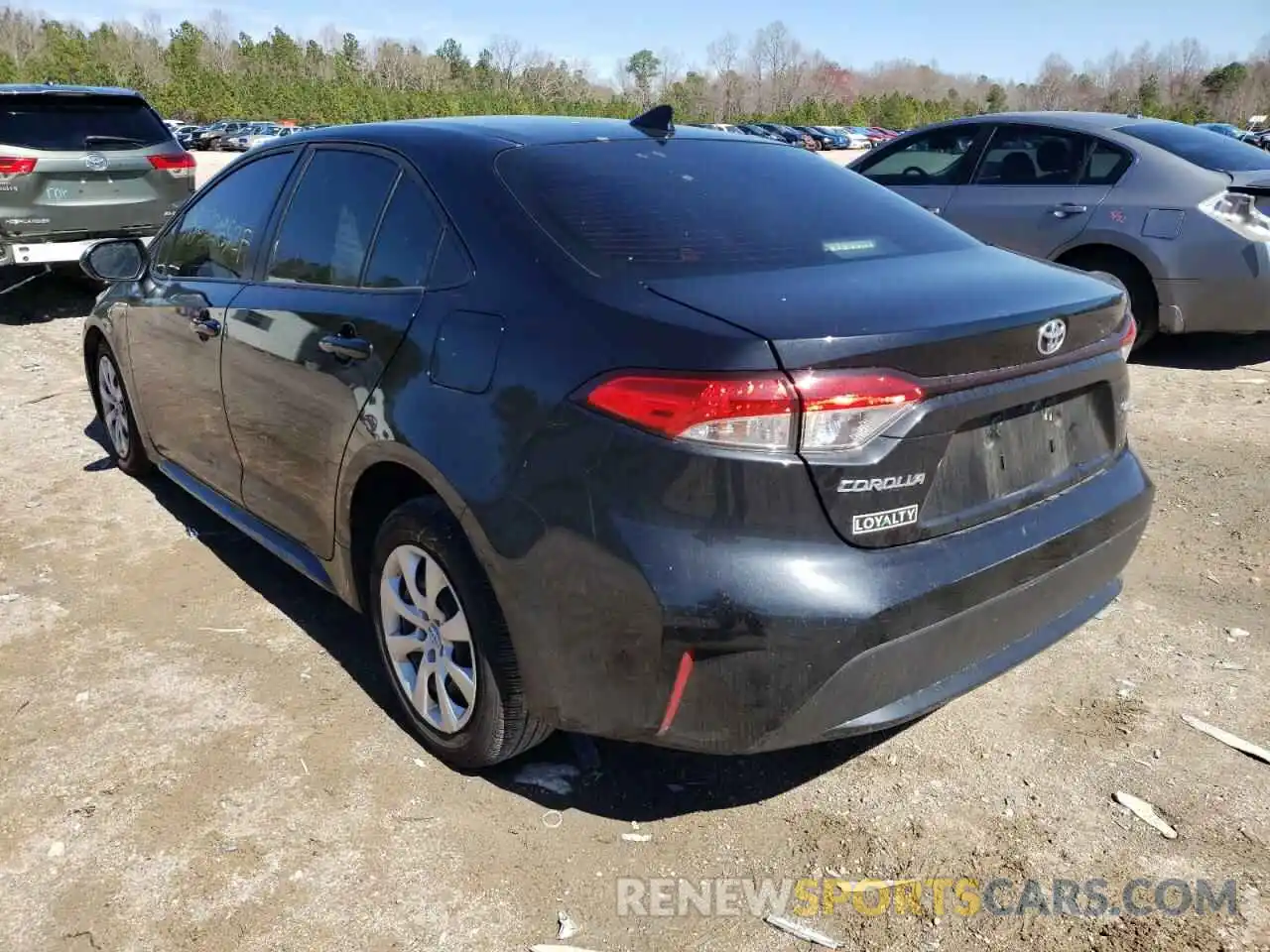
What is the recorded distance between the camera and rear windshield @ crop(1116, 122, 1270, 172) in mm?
6527

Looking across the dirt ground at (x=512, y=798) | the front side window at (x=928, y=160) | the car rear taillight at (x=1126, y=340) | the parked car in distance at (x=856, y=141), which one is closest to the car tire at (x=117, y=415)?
the dirt ground at (x=512, y=798)

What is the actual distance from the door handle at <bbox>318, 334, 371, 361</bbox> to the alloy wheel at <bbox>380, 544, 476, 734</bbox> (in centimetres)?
53

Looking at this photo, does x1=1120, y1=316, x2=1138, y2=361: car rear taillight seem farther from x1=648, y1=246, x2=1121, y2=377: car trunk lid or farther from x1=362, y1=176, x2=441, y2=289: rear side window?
x1=362, y1=176, x2=441, y2=289: rear side window

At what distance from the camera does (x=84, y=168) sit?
28.2 feet

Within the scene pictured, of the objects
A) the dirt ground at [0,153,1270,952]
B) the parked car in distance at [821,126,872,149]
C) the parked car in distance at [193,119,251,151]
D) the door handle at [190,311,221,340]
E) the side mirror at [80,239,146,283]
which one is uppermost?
the side mirror at [80,239,146,283]

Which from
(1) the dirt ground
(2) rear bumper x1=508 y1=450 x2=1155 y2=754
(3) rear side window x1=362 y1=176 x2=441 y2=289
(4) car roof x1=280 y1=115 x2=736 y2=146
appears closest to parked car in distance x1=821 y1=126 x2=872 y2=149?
(4) car roof x1=280 y1=115 x2=736 y2=146

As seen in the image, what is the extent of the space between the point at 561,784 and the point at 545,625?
2.25 feet

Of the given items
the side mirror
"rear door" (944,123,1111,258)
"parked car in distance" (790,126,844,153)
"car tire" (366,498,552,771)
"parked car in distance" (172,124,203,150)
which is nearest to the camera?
"car tire" (366,498,552,771)

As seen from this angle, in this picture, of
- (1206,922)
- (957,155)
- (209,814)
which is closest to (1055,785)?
(1206,922)

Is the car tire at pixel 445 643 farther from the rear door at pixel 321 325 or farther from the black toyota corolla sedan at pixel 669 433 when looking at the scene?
the rear door at pixel 321 325

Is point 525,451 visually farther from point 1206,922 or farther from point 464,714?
point 1206,922

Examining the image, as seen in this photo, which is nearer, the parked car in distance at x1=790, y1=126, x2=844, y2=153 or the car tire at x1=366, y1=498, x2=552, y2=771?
the car tire at x1=366, y1=498, x2=552, y2=771

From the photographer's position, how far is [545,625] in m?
2.32

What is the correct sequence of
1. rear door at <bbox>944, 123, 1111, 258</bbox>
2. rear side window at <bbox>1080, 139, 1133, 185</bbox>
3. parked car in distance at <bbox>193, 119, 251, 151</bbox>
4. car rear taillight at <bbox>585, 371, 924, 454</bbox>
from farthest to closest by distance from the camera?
parked car in distance at <bbox>193, 119, 251, 151</bbox>, rear door at <bbox>944, 123, 1111, 258</bbox>, rear side window at <bbox>1080, 139, 1133, 185</bbox>, car rear taillight at <bbox>585, 371, 924, 454</bbox>
